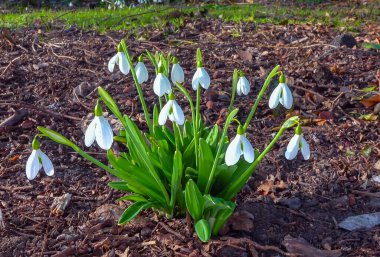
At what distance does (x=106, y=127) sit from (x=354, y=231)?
1106 mm

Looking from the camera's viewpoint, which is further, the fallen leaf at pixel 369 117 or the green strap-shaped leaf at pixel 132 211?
the fallen leaf at pixel 369 117

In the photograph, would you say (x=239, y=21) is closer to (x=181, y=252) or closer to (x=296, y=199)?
(x=296, y=199)

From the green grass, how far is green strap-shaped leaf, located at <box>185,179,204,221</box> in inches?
121

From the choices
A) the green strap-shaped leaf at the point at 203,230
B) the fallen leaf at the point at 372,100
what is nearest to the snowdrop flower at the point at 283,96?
the green strap-shaped leaf at the point at 203,230

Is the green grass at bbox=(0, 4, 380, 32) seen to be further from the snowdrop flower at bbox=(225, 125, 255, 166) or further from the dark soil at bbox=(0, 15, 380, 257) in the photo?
the snowdrop flower at bbox=(225, 125, 255, 166)

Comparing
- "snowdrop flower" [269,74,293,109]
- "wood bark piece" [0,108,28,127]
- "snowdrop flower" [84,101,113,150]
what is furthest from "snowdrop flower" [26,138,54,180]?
"wood bark piece" [0,108,28,127]

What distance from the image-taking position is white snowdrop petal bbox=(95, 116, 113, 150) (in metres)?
1.87

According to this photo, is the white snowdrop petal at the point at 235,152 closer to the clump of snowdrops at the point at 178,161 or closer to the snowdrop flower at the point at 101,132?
the clump of snowdrops at the point at 178,161

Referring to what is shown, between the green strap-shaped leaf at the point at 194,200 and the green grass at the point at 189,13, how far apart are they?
3071 millimetres

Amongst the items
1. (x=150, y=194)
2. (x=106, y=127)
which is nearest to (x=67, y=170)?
(x=150, y=194)

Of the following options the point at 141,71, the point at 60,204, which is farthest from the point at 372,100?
the point at 60,204

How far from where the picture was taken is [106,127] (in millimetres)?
1889

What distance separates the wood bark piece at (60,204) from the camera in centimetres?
249

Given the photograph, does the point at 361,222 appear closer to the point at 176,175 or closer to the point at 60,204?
the point at 176,175
